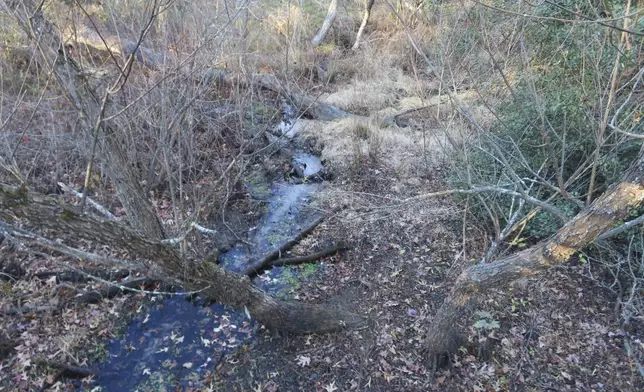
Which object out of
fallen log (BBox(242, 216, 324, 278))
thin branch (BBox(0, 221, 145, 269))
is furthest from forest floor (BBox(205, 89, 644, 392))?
thin branch (BBox(0, 221, 145, 269))

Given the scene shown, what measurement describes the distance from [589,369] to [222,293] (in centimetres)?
340

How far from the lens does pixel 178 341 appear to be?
421cm

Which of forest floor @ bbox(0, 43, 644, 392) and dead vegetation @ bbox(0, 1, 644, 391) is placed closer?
dead vegetation @ bbox(0, 1, 644, 391)

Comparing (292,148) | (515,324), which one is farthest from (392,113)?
(515,324)

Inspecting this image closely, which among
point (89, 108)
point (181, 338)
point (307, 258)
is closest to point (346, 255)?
point (307, 258)

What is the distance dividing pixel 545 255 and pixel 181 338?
3.49 metres

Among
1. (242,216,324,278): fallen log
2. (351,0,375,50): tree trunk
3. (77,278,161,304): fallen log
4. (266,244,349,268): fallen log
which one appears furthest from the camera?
(351,0,375,50): tree trunk

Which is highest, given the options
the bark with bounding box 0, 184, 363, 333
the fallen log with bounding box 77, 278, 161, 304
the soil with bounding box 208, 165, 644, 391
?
the bark with bounding box 0, 184, 363, 333

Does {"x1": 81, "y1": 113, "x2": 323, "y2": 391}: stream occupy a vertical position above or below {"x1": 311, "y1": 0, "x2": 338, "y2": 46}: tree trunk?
below

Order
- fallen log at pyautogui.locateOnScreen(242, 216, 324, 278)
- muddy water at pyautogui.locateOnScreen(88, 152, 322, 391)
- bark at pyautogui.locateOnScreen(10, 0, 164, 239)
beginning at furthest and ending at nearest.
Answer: fallen log at pyautogui.locateOnScreen(242, 216, 324, 278)
muddy water at pyautogui.locateOnScreen(88, 152, 322, 391)
bark at pyautogui.locateOnScreen(10, 0, 164, 239)

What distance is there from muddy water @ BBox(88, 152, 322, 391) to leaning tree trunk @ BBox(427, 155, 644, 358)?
1936 mm

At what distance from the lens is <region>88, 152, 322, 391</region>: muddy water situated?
381 centimetres

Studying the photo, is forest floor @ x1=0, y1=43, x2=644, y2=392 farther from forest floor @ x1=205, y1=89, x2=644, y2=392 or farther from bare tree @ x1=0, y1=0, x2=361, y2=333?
bare tree @ x1=0, y1=0, x2=361, y2=333

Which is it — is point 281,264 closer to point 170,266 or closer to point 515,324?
point 170,266
